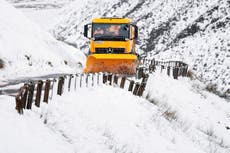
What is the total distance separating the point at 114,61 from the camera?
15.8m

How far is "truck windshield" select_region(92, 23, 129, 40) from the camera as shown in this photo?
17578 mm

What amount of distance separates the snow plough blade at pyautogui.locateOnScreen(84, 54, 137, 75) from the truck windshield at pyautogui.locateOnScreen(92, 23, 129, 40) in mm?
1939

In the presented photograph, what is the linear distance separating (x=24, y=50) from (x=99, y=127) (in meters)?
12.7

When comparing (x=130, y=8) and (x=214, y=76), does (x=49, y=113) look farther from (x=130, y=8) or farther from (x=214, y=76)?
(x=130, y=8)

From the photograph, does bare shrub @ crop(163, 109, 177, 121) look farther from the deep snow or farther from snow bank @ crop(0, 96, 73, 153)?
snow bank @ crop(0, 96, 73, 153)

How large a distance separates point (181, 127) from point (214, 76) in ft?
62.9

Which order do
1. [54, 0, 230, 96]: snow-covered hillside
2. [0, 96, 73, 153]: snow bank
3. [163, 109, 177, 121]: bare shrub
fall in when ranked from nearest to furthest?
[0, 96, 73, 153]: snow bank
[163, 109, 177, 121]: bare shrub
[54, 0, 230, 96]: snow-covered hillside

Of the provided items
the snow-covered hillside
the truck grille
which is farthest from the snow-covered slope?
the snow-covered hillside

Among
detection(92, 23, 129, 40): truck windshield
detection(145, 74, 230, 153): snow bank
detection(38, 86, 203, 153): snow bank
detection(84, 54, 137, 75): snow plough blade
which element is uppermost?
detection(92, 23, 129, 40): truck windshield

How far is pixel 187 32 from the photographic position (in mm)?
40031

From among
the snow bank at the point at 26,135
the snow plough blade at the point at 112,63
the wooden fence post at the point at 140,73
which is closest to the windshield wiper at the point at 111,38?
the snow plough blade at the point at 112,63

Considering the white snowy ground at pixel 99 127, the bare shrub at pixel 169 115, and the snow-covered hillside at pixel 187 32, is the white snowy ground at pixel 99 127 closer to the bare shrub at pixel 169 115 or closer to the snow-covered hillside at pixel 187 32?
the bare shrub at pixel 169 115

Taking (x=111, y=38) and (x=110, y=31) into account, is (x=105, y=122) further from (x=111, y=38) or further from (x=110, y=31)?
(x=110, y=31)

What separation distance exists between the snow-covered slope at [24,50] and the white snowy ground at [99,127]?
20.3ft
